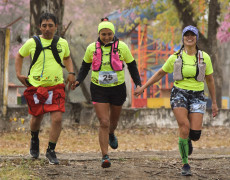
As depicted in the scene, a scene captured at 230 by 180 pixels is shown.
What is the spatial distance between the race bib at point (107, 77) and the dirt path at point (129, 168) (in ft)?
3.96

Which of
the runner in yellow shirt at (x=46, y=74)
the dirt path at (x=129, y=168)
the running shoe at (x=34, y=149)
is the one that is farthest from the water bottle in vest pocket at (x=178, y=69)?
the running shoe at (x=34, y=149)

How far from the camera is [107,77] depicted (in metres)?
6.55

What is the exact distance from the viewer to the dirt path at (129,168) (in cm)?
620

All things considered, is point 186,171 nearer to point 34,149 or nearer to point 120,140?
point 34,149

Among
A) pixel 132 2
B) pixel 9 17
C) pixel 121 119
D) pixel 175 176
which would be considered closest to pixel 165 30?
pixel 132 2

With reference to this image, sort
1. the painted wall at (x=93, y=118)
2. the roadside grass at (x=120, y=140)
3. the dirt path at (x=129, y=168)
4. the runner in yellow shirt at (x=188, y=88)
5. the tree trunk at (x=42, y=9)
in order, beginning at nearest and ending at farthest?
the dirt path at (x=129, y=168)
the runner in yellow shirt at (x=188, y=88)
the roadside grass at (x=120, y=140)
the painted wall at (x=93, y=118)
the tree trunk at (x=42, y=9)

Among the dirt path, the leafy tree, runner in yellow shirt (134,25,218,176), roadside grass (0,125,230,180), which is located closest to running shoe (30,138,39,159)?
the dirt path

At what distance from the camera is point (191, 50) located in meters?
6.52

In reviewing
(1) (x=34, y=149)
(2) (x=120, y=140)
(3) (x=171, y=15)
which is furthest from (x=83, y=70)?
(3) (x=171, y=15)

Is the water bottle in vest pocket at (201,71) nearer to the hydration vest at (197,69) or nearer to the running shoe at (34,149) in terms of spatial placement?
the hydration vest at (197,69)

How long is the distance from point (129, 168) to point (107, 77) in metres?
1.31

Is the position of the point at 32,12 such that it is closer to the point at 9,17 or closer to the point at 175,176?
the point at 175,176

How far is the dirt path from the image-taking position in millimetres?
6199

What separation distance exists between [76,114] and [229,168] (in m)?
6.86
